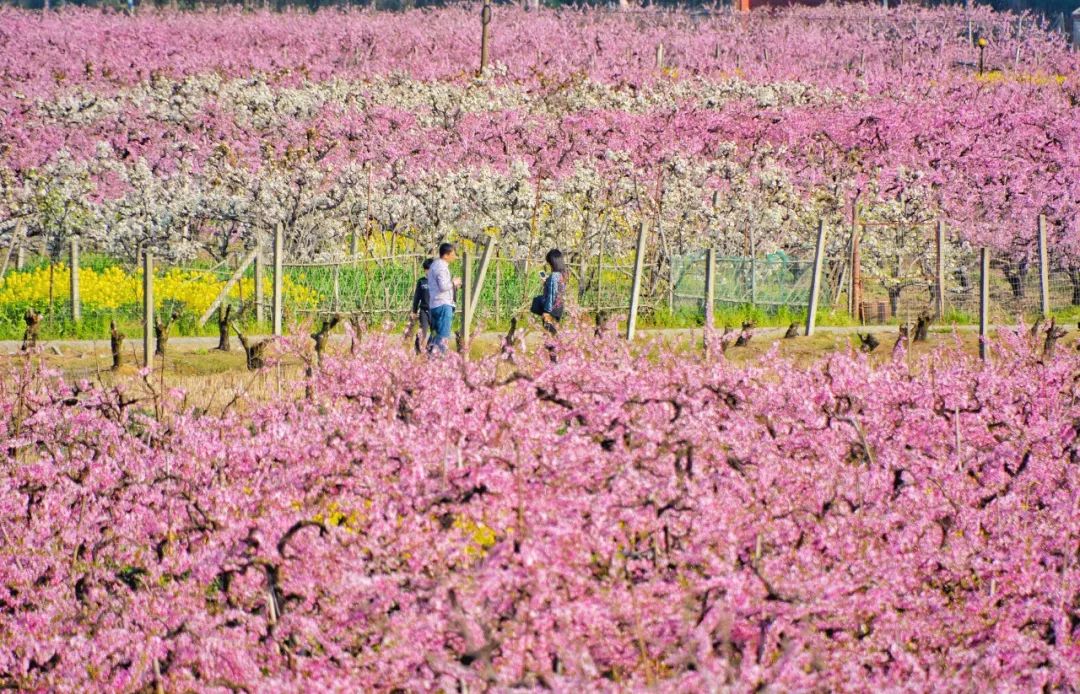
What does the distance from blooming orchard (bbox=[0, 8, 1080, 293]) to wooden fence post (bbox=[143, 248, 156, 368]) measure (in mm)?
6102

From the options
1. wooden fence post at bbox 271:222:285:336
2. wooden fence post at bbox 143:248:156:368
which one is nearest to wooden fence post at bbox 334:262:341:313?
wooden fence post at bbox 271:222:285:336

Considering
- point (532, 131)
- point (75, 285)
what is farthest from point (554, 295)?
point (532, 131)

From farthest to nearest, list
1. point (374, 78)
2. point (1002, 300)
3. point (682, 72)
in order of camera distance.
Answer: point (682, 72) < point (374, 78) < point (1002, 300)

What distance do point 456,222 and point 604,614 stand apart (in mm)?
21092

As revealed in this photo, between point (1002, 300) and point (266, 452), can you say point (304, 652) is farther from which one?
point (1002, 300)

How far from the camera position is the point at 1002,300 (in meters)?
26.2

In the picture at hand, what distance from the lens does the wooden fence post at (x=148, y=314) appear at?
59.8 feet

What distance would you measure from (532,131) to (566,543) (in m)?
31.0

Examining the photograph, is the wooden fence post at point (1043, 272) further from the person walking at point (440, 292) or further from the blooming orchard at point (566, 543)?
the blooming orchard at point (566, 543)

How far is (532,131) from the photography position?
124ft

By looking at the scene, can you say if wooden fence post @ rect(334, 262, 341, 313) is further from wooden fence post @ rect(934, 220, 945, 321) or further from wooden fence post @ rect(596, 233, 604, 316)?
wooden fence post @ rect(934, 220, 945, 321)

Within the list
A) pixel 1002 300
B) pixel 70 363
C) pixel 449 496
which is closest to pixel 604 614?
pixel 449 496

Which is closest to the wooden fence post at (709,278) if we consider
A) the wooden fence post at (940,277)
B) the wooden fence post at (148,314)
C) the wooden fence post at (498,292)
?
the wooden fence post at (498,292)

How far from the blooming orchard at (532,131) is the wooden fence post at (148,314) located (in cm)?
610
